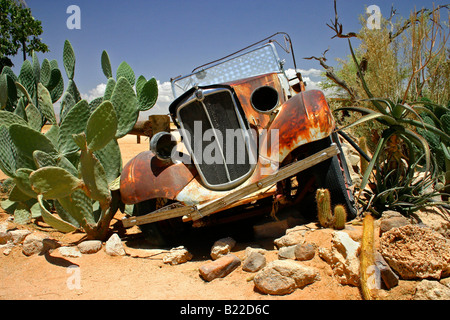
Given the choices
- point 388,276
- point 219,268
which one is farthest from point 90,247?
point 388,276

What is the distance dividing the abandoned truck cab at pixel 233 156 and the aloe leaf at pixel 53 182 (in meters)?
0.53

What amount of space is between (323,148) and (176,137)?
1.67 m

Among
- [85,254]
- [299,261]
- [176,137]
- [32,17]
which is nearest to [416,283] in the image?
[299,261]

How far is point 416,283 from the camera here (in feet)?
7.72

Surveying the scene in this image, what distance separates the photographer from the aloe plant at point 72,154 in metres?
3.65

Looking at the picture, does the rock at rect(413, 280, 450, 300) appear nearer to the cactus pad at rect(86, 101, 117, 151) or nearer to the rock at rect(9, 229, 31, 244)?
the cactus pad at rect(86, 101, 117, 151)

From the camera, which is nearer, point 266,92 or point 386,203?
point 386,203

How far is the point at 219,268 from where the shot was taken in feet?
9.68

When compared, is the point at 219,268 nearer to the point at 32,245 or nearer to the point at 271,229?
the point at 271,229

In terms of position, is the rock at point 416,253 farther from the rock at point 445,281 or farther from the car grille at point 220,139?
the car grille at point 220,139

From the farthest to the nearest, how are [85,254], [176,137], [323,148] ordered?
[176,137] → [85,254] → [323,148]

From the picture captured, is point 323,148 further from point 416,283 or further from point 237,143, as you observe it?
point 416,283

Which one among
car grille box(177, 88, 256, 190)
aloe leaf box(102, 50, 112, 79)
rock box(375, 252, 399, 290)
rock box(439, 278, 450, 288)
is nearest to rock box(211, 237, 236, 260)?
car grille box(177, 88, 256, 190)
